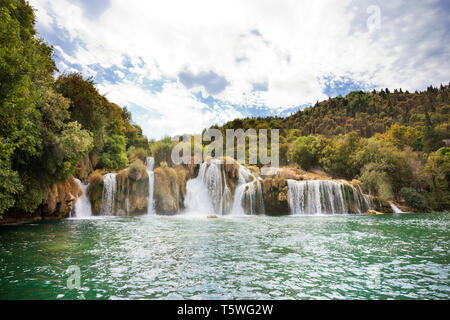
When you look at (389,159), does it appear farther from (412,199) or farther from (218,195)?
(218,195)

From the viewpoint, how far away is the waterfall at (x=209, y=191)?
25719mm

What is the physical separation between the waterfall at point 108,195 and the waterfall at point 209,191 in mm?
6686

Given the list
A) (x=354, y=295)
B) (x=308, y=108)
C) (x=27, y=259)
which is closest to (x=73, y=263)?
(x=27, y=259)

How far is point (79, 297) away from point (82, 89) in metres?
15.6

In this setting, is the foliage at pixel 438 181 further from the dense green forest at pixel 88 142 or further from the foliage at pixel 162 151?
the foliage at pixel 162 151

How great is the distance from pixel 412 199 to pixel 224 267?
100 feet

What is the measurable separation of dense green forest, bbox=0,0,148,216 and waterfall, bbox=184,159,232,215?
9.98 metres

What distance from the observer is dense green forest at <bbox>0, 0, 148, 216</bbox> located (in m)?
6.66

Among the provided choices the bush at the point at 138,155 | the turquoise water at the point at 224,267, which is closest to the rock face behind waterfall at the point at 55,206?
the turquoise water at the point at 224,267

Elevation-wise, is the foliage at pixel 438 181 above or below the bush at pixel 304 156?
below

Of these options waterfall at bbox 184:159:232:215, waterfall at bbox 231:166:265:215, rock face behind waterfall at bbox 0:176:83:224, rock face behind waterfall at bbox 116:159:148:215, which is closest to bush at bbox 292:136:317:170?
waterfall at bbox 231:166:265:215

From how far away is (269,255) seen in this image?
324 inches

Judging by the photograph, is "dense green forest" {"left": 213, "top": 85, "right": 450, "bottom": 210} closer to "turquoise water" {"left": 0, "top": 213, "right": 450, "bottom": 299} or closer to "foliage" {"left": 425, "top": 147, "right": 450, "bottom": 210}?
"foliage" {"left": 425, "top": 147, "right": 450, "bottom": 210}
